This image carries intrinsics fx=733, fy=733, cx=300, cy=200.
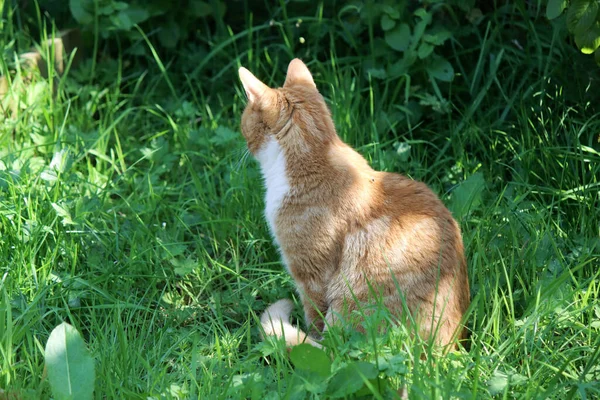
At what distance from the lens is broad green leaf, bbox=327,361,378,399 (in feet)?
6.75

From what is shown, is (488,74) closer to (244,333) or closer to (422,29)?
(422,29)

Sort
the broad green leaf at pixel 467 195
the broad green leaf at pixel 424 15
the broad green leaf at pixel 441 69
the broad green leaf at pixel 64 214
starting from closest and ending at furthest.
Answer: the broad green leaf at pixel 64 214 < the broad green leaf at pixel 467 195 < the broad green leaf at pixel 424 15 < the broad green leaf at pixel 441 69

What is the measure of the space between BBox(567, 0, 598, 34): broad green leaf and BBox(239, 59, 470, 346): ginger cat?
820 millimetres

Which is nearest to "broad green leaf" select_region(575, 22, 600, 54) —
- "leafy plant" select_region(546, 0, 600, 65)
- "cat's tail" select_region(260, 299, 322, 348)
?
"leafy plant" select_region(546, 0, 600, 65)

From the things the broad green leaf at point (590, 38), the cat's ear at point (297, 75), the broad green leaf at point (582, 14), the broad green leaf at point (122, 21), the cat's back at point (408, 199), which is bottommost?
the cat's back at point (408, 199)

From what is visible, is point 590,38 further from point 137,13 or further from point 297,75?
point 137,13

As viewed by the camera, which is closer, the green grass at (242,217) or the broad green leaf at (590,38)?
the green grass at (242,217)

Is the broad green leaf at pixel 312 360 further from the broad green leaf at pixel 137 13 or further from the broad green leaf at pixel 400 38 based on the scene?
the broad green leaf at pixel 137 13

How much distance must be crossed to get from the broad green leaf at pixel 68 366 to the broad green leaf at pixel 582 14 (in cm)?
204

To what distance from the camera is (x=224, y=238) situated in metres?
3.19

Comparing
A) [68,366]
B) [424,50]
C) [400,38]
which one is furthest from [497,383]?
[400,38]

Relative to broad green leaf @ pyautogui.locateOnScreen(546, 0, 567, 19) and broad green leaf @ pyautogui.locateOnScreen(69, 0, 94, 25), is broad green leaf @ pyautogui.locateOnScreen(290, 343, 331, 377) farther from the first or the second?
broad green leaf @ pyautogui.locateOnScreen(69, 0, 94, 25)

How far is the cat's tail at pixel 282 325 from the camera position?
2482mm

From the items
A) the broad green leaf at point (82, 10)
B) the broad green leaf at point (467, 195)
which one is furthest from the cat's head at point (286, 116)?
the broad green leaf at point (82, 10)
